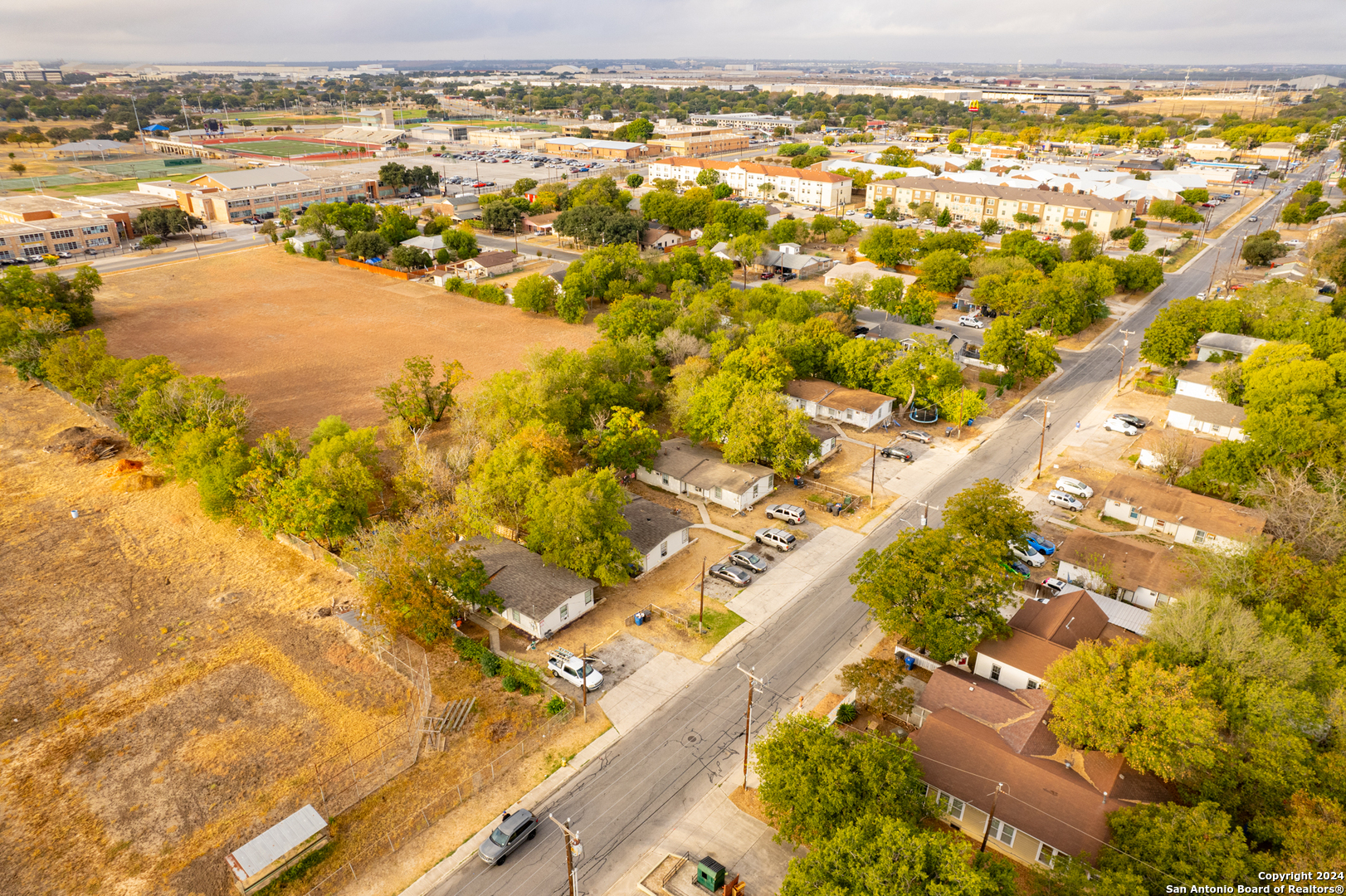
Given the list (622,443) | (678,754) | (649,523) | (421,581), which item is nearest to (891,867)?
(678,754)

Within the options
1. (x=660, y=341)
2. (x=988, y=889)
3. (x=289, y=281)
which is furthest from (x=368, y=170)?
(x=988, y=889)

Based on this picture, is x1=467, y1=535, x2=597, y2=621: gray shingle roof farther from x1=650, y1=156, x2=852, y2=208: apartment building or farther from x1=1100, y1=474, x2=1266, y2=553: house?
x1=650, y1=156, x2=852, y2=208: apartment building

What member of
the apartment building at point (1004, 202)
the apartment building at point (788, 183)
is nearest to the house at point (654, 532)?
the apartment building at point (1004, 202)

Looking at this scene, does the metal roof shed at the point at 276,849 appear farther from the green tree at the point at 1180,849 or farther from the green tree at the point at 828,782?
the green tree at the point at 1180,849

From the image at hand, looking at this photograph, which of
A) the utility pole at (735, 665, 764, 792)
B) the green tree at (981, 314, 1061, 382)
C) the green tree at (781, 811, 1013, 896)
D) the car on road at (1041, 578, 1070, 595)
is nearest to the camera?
the green tree at (781, 811, 1013, 896)

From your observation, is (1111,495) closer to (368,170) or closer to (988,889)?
(988,889)

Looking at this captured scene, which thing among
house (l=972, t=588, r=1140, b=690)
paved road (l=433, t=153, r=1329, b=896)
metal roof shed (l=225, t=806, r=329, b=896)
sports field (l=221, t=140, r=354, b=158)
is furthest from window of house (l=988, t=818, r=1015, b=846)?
sports field (l=221, t=140, r=354, b=158)

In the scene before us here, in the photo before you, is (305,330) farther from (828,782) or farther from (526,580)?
(828,782)
